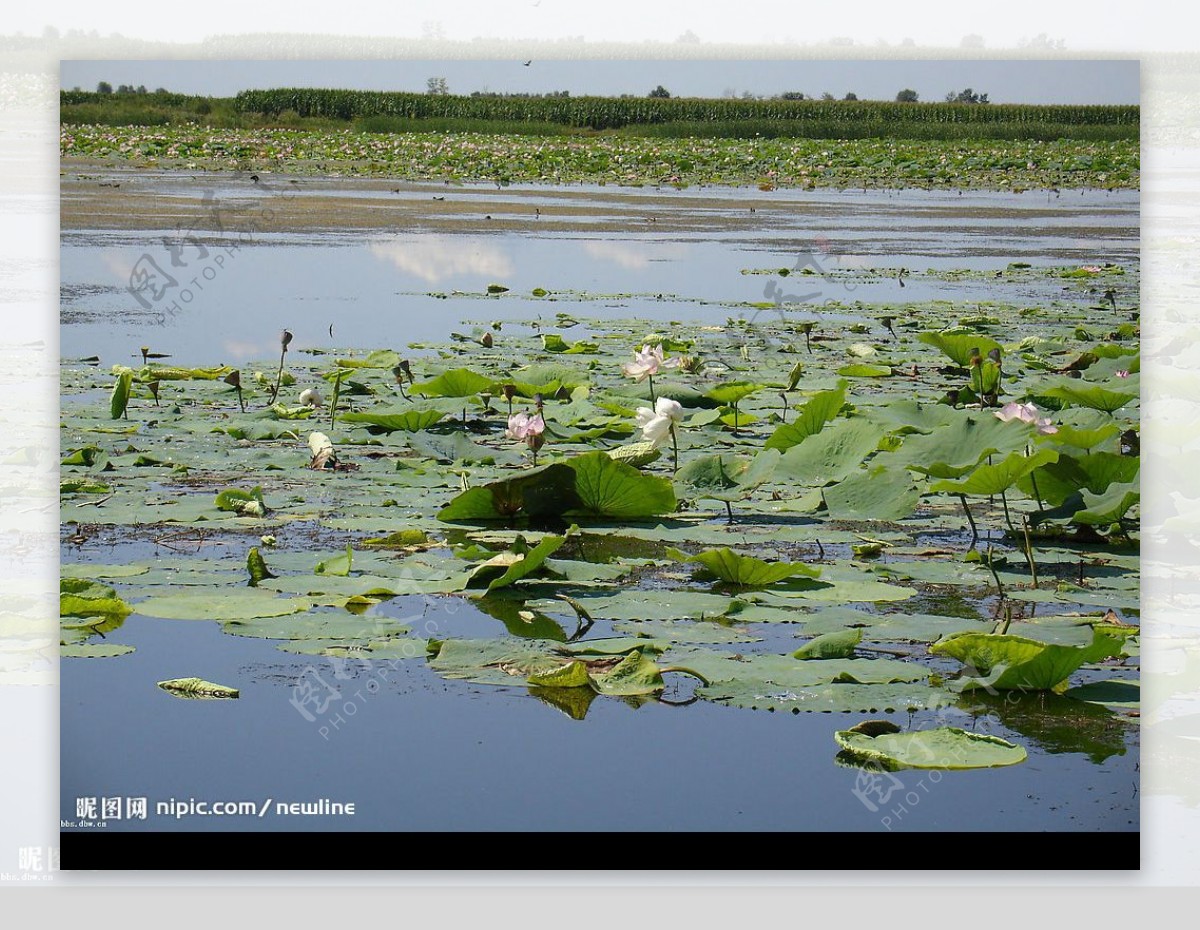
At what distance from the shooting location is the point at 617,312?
7.96 m

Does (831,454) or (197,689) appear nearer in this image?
(197,689)

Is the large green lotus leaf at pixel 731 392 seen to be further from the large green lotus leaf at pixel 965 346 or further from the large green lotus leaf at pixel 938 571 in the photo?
the large green lotus leaf at pixel 938 571

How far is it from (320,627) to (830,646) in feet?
3.69

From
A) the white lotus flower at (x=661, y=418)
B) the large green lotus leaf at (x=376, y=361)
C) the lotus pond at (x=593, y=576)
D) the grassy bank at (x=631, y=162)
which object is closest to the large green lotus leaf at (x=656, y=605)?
the lotus pond at (x=593, y=576)

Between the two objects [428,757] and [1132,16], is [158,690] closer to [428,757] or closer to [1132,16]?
[428,757]

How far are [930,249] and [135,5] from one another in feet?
27.0

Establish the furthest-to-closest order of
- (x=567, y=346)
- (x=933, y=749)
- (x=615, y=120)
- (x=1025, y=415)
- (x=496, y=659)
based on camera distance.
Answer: (x=567, y=346) → (x=615, y=120) → (x=1025, y=415) → (x=496, y=659) → (x=933, y=749)

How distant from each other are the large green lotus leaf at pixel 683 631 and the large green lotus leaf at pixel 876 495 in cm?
90

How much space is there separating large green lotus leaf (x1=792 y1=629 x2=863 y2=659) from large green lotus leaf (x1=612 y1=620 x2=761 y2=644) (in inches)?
5.8

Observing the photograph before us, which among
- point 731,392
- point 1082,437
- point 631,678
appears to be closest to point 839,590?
point 631,678

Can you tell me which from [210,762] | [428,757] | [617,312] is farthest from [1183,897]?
[617,312]

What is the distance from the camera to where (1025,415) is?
3.90 m

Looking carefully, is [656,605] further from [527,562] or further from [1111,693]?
[1111,693]

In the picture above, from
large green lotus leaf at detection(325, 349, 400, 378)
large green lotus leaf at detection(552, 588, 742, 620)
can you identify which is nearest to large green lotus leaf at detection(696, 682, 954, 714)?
large green lotus leaf at detection(552, 588, 742, 620)
